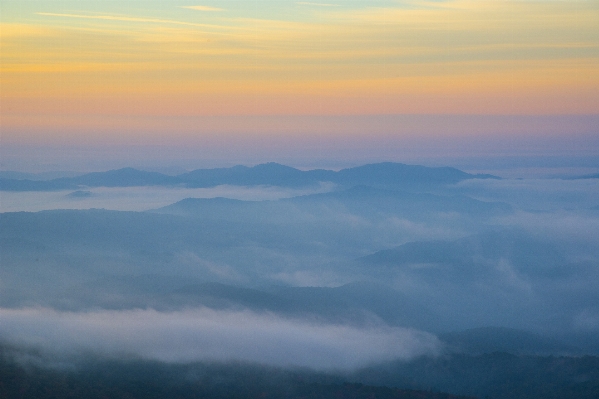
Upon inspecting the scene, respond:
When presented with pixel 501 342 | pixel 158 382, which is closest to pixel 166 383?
pixel 158 382

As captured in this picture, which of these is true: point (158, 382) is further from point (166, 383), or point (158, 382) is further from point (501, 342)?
point (501, 342)

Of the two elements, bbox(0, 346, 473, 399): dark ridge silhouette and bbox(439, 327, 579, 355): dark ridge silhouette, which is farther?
bbox(439, 327, 579, 355): dark ridge silhouette

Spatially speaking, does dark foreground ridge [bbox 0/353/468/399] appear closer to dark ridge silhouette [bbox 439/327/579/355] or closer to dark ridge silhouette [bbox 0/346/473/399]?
dark ridge silhouette [bbox 0/346/473/399]

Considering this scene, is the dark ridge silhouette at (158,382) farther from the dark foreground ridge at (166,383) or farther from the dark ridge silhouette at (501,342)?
the dark ridge silhouette at (501,342)

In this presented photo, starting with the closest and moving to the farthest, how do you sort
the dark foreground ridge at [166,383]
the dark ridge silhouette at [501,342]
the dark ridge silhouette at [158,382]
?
the dark foreground ridge at [166,383] → the dark ridge silhouette at [158,382] → the dark ridge silhouette at [501,342]

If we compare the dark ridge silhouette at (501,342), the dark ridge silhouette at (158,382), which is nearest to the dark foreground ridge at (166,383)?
the dark ridge silhouette at (158,382)

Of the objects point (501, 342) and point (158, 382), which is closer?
point (158, 382)

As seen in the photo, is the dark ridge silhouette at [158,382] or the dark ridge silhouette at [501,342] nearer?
the dark ridge silhouette at [158,382]

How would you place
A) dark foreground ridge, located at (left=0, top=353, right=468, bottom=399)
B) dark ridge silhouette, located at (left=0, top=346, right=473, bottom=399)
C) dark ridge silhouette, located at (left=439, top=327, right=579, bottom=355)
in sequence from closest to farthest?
dark foreground ridge, located at (left=0, top=353, right=468, bottom=399) < dark ridge silhouette, located at (left=0, top=346, right=473, bottom=399) < dark ridge silhouette, located at (left=439, top=327, right=579, bottom=355)

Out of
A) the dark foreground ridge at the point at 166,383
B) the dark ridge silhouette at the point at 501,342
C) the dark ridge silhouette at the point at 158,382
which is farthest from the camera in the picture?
the dark ridge silhouette at the point at 501,342

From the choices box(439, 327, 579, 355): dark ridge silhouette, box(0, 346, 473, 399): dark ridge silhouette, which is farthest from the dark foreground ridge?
box(439, 327, 579, 355): dark ridge silhouette

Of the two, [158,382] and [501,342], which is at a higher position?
[501,342]

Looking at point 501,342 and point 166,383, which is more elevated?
point 501,342

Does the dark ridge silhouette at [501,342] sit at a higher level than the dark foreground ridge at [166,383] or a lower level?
higher
